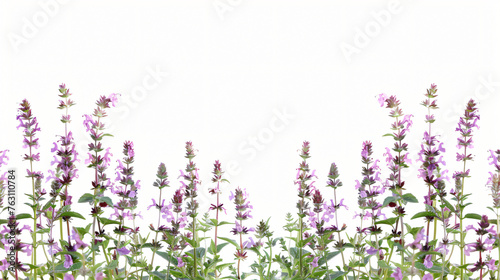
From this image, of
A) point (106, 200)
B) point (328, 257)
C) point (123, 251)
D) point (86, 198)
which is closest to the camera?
point (106, 200)

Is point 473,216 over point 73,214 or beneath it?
beneath

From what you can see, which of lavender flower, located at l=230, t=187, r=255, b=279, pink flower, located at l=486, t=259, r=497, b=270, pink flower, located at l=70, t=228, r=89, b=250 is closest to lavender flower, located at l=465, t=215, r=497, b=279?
pink flower, located at l=486, t=259, r=497, b=270

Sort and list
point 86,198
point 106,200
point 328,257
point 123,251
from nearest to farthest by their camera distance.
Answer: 1. point 106,200
2. point 86,198
3. point 123,251
4. point 328,257

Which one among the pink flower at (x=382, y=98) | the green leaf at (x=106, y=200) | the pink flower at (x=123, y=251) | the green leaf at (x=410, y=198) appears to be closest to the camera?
the green leaf at (x=106, y=200)

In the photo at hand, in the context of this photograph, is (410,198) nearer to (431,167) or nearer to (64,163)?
(431,167)

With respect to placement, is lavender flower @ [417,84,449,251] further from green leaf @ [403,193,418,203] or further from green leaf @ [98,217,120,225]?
green leaf @ [98,217,120,225]

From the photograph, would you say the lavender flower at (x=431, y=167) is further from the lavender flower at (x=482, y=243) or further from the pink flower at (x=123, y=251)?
the pink flower at (x=123, y=251)

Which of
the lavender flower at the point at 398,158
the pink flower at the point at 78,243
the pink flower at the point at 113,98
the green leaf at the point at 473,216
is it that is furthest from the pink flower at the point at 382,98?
the pink flower at the point at 78,243

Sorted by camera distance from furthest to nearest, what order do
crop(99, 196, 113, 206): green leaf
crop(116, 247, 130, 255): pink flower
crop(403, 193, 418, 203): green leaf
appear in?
crop(116, 247, 130, 255): pink flower, crop(403, 193, 418, 203): green leaf, crop(99, 196, 113, 206): green leaf

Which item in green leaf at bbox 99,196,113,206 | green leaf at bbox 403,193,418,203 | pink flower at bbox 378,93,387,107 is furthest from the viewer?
pink flower at bbox 378,93,387,107

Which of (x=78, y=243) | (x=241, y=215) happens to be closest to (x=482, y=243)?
(x=241, y=215)

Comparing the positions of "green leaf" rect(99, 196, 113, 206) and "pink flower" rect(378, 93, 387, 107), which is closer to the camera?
"green leaf" rect(99, 196, 113, 206)

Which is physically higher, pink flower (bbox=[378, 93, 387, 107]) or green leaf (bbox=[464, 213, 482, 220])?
pink flower (bbox=[378, 93, 387, 107])

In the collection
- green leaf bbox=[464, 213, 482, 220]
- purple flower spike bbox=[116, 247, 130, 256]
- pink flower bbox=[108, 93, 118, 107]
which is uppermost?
pink flower bbox=[108, 93, 118, 107]
